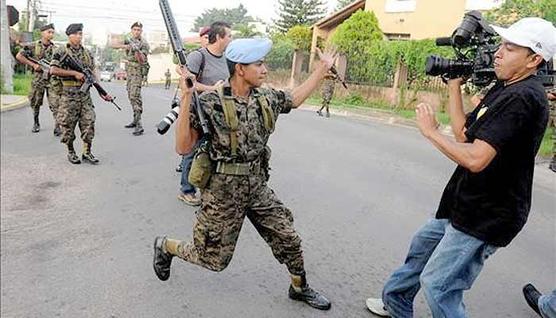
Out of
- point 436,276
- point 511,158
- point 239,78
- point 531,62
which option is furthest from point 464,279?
point 239,78

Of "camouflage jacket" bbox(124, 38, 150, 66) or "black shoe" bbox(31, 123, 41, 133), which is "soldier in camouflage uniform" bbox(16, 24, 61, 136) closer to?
"black shoe" bbox(31, 123, 41, 133)

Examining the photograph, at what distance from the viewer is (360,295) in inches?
137

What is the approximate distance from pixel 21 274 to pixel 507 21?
13342mm

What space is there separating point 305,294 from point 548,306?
1.51m

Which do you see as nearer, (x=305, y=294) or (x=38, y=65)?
(x=305, y=294)

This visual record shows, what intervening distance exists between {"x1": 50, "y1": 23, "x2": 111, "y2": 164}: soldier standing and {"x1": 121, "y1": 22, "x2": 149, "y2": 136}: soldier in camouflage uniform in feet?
8.25

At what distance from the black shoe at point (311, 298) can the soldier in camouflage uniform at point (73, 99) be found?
163 inches

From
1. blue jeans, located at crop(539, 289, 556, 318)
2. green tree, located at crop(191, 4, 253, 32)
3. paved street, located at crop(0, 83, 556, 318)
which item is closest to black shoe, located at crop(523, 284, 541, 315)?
paved street, located at crop(0, 83, 556, 318)

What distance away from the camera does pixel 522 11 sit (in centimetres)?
1292

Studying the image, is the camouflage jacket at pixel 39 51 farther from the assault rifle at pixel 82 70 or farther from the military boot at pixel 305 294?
the military boot at pixel 305 294

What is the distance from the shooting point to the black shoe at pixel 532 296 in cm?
348

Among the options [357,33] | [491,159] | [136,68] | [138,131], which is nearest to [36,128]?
[138,131]

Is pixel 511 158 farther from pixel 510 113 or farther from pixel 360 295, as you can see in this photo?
pixel 360 295

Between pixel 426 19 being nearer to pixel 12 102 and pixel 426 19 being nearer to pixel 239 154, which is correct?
pixel 12 102
